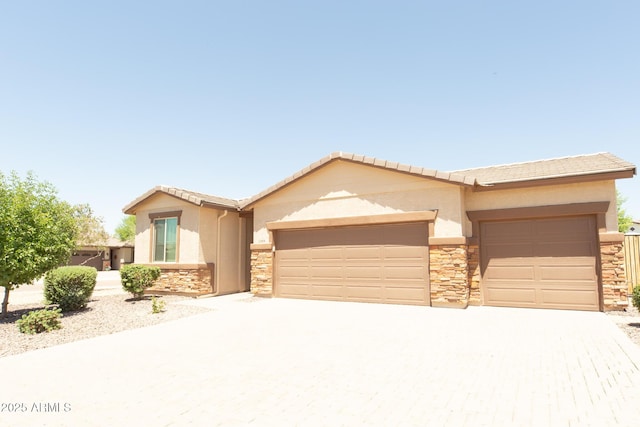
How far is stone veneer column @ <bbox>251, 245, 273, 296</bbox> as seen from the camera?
14.2 meters

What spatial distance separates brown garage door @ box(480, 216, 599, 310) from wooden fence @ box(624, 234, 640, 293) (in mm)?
4493

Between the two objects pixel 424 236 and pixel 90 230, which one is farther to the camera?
pixel 90 230

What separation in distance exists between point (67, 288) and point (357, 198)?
9838 millimetres

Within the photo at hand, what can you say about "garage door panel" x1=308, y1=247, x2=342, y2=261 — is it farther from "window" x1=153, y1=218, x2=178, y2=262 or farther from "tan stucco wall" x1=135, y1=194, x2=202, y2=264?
"window" x1=153, y1=218, x2=178, y2=262

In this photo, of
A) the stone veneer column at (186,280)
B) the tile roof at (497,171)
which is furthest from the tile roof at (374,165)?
the stone veneer column at (186,280)

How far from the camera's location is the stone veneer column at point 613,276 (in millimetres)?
9984

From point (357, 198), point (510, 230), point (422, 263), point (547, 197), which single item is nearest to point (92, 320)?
point (357, 198)

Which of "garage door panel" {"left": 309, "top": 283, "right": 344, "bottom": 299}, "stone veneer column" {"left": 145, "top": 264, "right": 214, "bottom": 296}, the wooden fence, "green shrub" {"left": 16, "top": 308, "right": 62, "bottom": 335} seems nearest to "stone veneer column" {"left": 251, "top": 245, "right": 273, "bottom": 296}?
"garage door panel" {"left": 309, "top": 283, "right": 344, "bottom": 299}

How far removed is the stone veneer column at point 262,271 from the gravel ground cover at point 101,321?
9.46 ft

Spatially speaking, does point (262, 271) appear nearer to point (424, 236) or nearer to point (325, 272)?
point (325, 272)

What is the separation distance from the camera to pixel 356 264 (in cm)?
1274

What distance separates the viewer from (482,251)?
38.1 feet

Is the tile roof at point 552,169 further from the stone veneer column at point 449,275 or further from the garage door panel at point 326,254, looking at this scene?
the garage door panel at point 326,254

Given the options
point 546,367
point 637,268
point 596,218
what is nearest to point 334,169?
point 596,218
